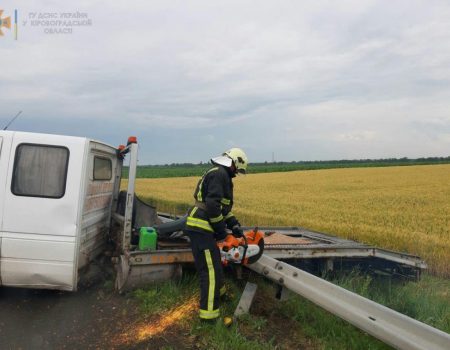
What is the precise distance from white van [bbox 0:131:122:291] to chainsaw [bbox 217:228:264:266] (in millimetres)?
1711

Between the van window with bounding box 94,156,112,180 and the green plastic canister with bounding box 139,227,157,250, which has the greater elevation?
the van window with bounding box 94,156,112,180

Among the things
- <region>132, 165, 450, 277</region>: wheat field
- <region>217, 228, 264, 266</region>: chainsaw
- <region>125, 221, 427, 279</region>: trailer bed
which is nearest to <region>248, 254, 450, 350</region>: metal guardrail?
<region>217, 228, 264, 266</region>: chainsaw

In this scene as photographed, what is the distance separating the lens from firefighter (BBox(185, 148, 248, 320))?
4445mm

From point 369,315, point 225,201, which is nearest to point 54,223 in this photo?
point 225,201

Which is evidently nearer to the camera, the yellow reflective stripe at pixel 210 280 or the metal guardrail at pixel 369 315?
the metal guardrail at pixel 369 315

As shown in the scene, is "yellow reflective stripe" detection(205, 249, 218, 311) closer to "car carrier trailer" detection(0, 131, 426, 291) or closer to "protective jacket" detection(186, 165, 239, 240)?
"protective jacket" detection(186, 165, 239, 240)

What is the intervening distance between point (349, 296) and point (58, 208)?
10.7 feet

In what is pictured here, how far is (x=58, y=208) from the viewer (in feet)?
15.9

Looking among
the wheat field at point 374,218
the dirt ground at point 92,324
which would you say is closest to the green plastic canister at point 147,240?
the dirt ground at point 92,324

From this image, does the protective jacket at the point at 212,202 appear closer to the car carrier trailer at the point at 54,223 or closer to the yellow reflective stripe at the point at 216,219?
the yellow reflective stripe at the point at 216,219

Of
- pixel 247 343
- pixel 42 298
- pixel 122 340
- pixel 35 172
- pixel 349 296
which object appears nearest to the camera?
pixel 349 296

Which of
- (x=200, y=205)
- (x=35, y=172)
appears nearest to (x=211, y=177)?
(x=200, y=205)

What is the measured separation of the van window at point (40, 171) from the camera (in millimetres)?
4871

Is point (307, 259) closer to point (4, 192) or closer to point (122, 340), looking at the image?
point (122, 340)
